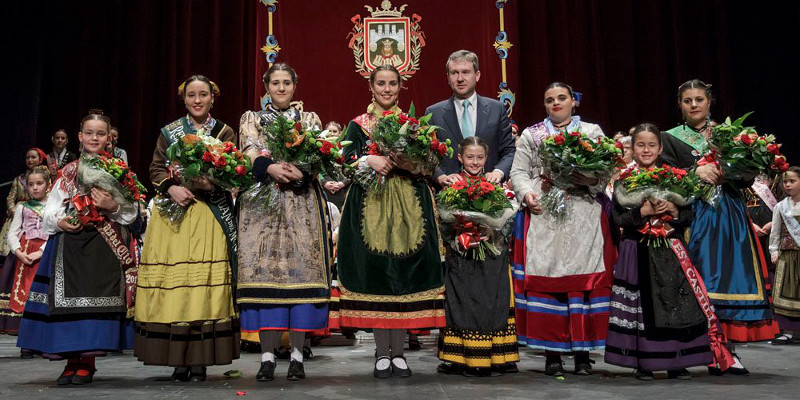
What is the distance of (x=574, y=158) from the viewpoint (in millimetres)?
3820

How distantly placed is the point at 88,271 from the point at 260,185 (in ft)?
3.31

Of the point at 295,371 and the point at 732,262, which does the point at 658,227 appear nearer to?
the point at 732,262

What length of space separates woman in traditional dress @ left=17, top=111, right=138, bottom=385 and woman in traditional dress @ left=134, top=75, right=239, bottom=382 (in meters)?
0.19

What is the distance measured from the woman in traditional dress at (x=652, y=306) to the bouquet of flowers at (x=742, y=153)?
313 millimetres

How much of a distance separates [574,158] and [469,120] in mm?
735

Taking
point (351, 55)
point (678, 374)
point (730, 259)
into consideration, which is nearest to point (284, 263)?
point (678, 374)

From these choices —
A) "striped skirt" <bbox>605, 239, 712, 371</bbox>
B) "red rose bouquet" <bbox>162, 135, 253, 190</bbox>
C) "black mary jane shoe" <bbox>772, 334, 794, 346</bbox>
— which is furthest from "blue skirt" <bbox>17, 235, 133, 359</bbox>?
"black mary jane shoe" <bbox>772, 334, 794, 346</bbox>

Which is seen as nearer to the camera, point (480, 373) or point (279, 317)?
point (279, 317)

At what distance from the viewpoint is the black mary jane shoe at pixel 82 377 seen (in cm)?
380

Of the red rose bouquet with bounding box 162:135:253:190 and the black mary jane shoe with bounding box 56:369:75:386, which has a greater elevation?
the red rose bouquet with bounding box 162:135:253:190

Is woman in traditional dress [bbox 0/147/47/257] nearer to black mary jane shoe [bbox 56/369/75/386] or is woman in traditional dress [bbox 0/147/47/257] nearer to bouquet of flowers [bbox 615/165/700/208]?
black mary jane shoe [bbox 56/369/75/386]

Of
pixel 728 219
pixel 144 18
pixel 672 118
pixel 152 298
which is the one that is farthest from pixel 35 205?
pixel 672 118

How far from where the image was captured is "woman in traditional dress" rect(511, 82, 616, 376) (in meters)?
3.92

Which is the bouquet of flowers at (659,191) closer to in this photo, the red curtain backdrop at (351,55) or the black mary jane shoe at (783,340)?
the black mary jane shoe at (783,340)
